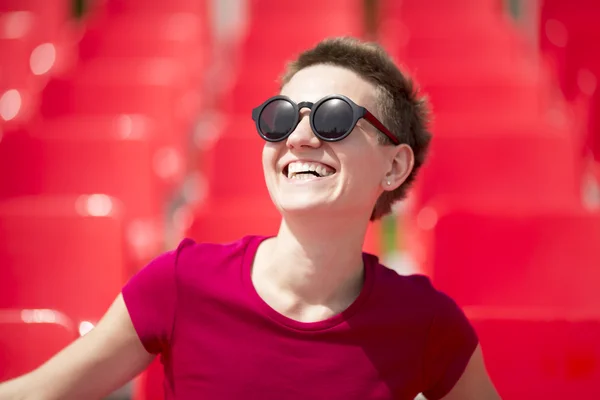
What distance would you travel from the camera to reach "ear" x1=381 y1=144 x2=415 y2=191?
700mm

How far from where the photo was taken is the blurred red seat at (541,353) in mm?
834

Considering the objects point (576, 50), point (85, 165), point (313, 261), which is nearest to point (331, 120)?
point (313, 261)

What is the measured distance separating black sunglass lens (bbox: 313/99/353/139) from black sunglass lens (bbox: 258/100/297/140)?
2 centimetres

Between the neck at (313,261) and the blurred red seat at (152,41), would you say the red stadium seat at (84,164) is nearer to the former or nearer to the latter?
the blurred red seat at (152,41)

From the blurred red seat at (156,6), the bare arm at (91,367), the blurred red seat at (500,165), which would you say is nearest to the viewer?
the bare arm at (91,367)

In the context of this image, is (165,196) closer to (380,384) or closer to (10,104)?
(10,104)

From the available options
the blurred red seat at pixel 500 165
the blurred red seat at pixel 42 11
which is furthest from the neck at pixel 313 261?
the blurred red seat at pixel 42 11

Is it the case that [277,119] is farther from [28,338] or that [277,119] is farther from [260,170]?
[260,170]

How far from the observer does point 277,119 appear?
656 millimetres

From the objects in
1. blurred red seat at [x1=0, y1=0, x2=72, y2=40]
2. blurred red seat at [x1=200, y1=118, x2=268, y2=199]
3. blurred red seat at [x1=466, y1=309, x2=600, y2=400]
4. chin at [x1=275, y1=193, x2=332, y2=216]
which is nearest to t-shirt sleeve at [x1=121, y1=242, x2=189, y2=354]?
chin at [x1=275, y1=193, x2=332, y2=216]

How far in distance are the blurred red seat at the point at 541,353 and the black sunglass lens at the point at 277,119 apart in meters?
0.33

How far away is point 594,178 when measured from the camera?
166 cm

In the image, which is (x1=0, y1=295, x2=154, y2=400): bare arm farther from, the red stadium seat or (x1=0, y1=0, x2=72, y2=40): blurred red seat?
(x1=0, y1=0, x2=72, y2=40): blurred red seat

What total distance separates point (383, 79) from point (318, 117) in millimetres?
81
